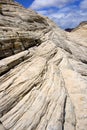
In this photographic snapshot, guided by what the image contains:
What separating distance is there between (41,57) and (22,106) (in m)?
7.66

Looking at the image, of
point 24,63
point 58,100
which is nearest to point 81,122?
point 58,100

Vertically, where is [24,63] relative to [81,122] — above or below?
above

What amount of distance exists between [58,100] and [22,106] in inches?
111

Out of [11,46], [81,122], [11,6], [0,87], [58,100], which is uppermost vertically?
[11,6]

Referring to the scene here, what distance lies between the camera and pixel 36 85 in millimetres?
14633

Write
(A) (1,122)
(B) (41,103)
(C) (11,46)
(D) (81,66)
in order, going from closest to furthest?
(A) (1,122) < (B) (41,103) < (C) (11,46) < (D) (81,66)

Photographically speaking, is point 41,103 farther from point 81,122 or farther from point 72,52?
point 72,52

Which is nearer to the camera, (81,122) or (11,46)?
(81,122)

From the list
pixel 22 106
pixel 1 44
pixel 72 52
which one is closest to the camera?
pixel 22 106

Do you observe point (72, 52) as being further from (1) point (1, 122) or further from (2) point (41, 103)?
(1) point (1, 122)

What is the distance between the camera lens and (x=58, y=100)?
14148 millimetres

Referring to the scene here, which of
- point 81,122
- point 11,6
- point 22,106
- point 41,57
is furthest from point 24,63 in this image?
point 11,6

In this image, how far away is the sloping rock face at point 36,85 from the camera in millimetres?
11812

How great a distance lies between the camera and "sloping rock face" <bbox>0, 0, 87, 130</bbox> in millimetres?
11812
